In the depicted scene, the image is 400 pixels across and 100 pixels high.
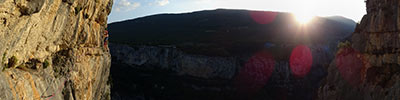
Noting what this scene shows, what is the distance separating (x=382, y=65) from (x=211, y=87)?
42853mm

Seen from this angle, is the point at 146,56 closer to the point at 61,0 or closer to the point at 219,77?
the point at 219,77

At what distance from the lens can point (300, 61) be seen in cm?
8019

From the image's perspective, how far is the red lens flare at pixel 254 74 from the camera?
7175cm

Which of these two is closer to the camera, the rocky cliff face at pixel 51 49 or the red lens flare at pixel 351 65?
the rocky cliff face at pixel 51 49

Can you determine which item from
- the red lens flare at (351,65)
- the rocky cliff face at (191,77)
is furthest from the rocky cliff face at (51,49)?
the rocky cliff face at (191,77)

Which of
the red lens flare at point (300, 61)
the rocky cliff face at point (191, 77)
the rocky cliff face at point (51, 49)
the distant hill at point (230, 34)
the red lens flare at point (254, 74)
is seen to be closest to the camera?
the rocky cliff face at point (51, 49)

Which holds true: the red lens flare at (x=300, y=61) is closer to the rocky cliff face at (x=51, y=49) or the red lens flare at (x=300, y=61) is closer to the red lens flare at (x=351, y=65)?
the red lens flare at (x=351, y=65)

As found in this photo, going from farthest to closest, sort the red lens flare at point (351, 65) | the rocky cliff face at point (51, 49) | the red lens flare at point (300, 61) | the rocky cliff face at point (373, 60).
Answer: the red lens flare at point (300, 61) → the red lens flare at point (351, 65) → the rocky cliff face at point (373, 60) → the rocky cliff face at point (51, 49)

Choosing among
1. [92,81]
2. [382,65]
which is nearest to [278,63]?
[382,65]

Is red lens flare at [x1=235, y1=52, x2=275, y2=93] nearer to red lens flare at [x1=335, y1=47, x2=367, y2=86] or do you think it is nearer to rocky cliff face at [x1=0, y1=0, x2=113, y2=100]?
red lens flare at [x1=335, y1=47, x2=367, y2=86]

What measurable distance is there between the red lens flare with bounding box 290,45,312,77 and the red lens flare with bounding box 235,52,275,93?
675cm

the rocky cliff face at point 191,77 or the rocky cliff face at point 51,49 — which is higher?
the rocky cliff face at point 51,49

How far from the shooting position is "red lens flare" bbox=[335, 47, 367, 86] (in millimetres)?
34062

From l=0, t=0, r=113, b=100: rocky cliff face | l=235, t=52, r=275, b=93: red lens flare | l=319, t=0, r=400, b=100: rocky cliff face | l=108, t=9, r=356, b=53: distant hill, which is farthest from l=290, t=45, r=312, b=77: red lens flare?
l=0, t=0, r=113, b=100: rocky cliff face
